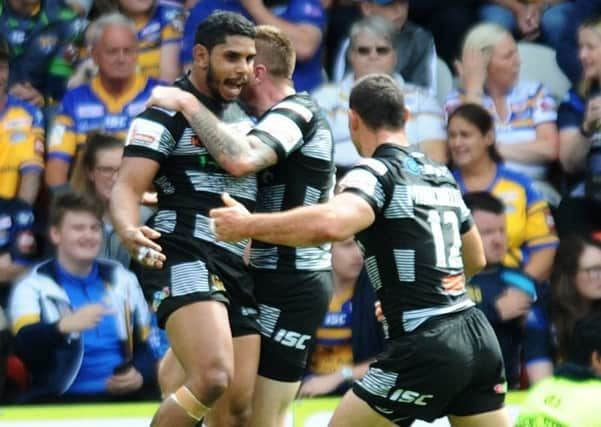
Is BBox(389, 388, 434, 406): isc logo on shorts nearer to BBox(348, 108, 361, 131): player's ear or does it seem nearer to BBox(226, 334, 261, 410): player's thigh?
BBox(226, 334, 261, 410): player's thigh

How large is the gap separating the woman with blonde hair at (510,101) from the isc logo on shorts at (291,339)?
10.9ft

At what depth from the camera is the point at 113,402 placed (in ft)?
31.0

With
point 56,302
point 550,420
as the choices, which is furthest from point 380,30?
point 550,420

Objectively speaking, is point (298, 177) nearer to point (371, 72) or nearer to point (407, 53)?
point (371, 72)

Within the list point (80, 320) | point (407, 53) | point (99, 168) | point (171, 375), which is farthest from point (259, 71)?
point (407, 53)

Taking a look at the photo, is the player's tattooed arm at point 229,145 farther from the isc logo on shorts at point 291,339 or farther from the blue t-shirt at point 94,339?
the blue t-shirt at point 94,339

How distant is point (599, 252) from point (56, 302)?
355 centimetres

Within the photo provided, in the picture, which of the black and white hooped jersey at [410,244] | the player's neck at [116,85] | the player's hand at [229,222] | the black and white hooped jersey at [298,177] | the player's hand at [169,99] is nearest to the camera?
the player's hand at [229,222]

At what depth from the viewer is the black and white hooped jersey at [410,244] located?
6840 millimetres

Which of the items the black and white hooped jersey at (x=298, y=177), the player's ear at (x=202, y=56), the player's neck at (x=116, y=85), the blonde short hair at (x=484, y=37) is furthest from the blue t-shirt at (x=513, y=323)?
the player's ear at (x=202, y=56)

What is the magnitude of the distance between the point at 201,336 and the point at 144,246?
50 cm

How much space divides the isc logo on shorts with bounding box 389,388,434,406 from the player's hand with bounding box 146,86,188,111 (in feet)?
5.53

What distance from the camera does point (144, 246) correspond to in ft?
22.9

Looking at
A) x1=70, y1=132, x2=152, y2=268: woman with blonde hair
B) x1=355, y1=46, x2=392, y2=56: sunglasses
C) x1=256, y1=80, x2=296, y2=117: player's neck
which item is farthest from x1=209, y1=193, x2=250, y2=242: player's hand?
x1=355, y1=46, x2=392, y2=56: sunglasses
